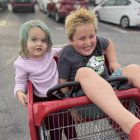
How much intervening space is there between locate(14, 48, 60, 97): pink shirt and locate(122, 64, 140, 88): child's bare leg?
1.98 feet

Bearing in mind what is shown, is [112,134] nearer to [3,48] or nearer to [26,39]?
[26,39]

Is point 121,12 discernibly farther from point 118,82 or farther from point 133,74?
point 118,82

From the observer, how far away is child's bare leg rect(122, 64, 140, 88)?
251cm

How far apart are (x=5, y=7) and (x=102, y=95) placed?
68.1 ft

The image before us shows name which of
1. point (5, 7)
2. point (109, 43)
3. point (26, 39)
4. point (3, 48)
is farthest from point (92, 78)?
point (5, 7)

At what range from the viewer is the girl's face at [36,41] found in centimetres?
273

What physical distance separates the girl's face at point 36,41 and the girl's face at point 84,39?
0.25m

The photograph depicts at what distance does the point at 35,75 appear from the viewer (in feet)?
9.14

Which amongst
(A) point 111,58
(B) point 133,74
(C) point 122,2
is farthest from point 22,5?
(B) point 133,74

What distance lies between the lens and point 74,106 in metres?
2.21

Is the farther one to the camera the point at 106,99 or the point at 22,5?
the point at 22,5

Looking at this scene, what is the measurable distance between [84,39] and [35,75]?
0.50 m

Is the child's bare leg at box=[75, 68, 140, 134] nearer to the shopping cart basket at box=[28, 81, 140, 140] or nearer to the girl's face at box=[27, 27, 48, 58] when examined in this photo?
the shopping cart basket at box=[28, 81, 140, 140]

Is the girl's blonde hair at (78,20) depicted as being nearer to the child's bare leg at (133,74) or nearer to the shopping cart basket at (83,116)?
the child's bare leg at (133,74)
